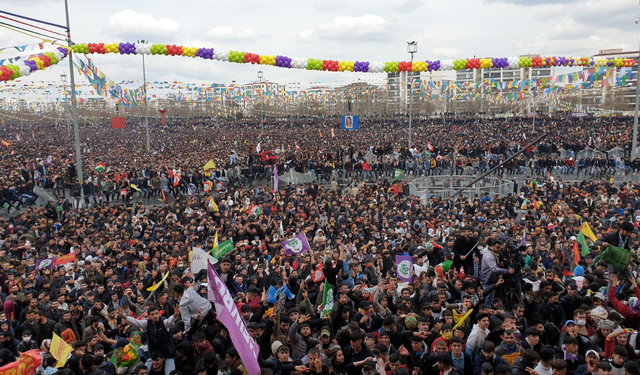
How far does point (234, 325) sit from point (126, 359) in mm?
1444

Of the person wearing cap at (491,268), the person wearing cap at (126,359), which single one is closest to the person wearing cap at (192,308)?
the person wearing cap at (126,359)

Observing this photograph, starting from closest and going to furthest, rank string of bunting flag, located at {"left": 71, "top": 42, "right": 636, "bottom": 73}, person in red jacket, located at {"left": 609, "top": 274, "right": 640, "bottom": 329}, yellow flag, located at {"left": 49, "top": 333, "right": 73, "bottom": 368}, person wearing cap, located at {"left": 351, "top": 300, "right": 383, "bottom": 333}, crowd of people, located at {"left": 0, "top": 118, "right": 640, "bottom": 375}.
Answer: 1. crowd of people, located at {"left": 0, "top": 118, "right": 640, "bottom": 375}
2. yellow flag, located at {"left": 49, "top": 333, "right": 73, "bottom": 368}
3. person in red jacket, located at {"left": 609, "top": 274, "right": 640, "bottom": 329}
4. person wearing cap, located at {"left": 351, "top": 300, "right": 383, "bottom": 333}
5. string of bunting flag, located at {"left": 71, "top": 42, "right": 636, "bottom": 73}

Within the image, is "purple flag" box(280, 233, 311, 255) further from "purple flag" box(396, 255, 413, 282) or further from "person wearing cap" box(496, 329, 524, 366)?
"person wearing cap" box(496, 329, 524, 366)

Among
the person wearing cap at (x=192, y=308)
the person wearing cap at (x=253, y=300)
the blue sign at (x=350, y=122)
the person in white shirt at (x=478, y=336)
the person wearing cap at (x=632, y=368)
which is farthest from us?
the blue sign at (x=350, y=122)

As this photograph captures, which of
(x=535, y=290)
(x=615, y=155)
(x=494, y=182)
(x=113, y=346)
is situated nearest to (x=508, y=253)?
(x=535, y=290)

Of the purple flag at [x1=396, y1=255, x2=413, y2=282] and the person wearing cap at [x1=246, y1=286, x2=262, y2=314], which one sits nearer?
the person wearing cap at [x1=246, y1=286, x2=262, y2=314]

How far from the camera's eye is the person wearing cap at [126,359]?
5.05 metres

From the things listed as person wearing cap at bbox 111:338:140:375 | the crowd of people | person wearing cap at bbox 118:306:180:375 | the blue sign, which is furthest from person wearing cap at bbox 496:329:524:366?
the blue sign

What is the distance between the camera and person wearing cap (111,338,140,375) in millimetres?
5047

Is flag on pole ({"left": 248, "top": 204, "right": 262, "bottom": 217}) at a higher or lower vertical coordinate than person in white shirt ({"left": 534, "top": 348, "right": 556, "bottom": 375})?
lower

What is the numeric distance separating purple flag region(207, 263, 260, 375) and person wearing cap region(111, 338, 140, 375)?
118 cm

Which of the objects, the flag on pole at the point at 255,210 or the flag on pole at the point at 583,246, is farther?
the flag on pole at the point at 255,210

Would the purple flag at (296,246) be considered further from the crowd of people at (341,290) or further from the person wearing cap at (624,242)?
the person wearing cap at (624,242)

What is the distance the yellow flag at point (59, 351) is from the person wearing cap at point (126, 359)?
25.6 inches
